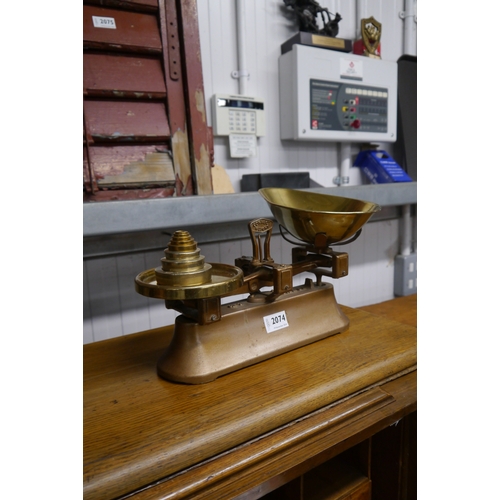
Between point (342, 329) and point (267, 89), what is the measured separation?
3.58 ft

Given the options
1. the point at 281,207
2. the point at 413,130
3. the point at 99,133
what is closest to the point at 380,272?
the point at 413,130

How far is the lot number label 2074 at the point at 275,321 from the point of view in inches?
32.6

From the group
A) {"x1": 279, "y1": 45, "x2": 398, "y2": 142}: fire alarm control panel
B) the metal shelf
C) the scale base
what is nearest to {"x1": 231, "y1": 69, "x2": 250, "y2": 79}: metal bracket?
{"x1": 279, "y1": 45, "x2": 398, "y2": 142}: fire alarm control panel

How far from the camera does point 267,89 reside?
161cm

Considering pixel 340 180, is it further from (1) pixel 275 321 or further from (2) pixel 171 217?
(1) pixel 275 321

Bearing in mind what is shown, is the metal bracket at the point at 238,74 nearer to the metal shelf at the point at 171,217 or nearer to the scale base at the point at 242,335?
the metal shelf at the point at 171,217

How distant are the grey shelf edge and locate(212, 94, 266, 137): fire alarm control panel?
1.23 feet

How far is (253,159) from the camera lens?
161 cm

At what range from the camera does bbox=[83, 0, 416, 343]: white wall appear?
1366mm

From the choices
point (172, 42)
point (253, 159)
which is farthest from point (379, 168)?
point (172, 42)

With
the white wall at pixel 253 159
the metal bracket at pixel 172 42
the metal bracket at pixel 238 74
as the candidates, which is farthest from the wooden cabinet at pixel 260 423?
the metal bracket at pixel 238 74

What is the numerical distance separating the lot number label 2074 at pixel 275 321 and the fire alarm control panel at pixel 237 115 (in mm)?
884

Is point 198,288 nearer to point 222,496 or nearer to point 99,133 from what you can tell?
point 222,496

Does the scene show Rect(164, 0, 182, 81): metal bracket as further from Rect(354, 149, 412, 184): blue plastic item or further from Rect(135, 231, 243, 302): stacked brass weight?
Rect(354, 149, 412, 184): blue plastic item
